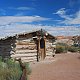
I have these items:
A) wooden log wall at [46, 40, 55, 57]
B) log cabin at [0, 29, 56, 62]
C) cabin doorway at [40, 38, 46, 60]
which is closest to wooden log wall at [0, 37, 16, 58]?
log cabin at [0, 29, 56, 62]

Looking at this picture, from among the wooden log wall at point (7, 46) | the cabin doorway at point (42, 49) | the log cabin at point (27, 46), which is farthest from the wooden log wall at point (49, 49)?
the wooden log wall at point (7, 46)

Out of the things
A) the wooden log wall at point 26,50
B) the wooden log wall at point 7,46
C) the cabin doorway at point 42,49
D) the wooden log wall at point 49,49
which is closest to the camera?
the wooden log wall at point 7,46

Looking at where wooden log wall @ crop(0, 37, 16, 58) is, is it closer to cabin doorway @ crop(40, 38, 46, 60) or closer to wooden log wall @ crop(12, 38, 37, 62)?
wooden log wall @ crop(12, 38, 37, 62)

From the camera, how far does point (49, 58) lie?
2628cm

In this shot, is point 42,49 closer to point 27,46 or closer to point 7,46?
point 27,46

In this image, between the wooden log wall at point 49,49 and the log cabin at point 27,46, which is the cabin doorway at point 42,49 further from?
the wooden log wall at point 49,49

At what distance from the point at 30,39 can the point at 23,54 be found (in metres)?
1.64

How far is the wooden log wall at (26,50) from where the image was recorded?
945 inches

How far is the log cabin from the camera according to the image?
78.0 ft

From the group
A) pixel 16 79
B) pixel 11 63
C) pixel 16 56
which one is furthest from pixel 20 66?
pixel 16 56

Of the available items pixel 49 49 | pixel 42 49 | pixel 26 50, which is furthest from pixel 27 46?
pixel 49 49

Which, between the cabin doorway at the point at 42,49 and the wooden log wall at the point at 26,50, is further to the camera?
the cabin doorway at the point at 42,49

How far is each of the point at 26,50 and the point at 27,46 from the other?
0.44 metres

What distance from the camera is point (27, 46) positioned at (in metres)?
24.8
